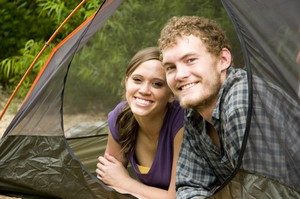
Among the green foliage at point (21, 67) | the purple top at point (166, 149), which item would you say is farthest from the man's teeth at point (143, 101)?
the green foliage at point (21, 67)

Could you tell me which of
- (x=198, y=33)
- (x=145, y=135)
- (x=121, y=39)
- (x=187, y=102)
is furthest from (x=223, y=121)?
(x=121, y=39)

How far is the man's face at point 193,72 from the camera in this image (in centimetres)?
166

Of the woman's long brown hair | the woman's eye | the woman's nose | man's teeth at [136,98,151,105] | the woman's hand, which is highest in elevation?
the woman's nose

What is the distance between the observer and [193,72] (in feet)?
5.47

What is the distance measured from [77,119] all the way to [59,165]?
1.56 ft

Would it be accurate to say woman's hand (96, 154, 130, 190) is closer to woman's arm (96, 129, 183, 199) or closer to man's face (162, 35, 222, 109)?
→ woman's arm (96, 129, 183, 199)

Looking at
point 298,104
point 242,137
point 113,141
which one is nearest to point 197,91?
point 242,137

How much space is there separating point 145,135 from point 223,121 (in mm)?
632

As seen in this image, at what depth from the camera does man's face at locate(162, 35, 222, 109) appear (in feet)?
5.45

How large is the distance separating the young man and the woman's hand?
1.02 feet

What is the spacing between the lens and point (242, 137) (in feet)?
5.18

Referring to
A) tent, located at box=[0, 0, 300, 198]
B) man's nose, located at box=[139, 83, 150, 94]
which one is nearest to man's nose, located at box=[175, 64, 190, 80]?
man's nose, located at box=[139, 83, 150, 94]

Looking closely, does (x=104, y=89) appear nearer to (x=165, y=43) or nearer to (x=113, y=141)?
(x=113, y=141)

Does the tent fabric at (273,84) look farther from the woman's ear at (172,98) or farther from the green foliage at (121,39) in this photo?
the green foliage at (121,39)
